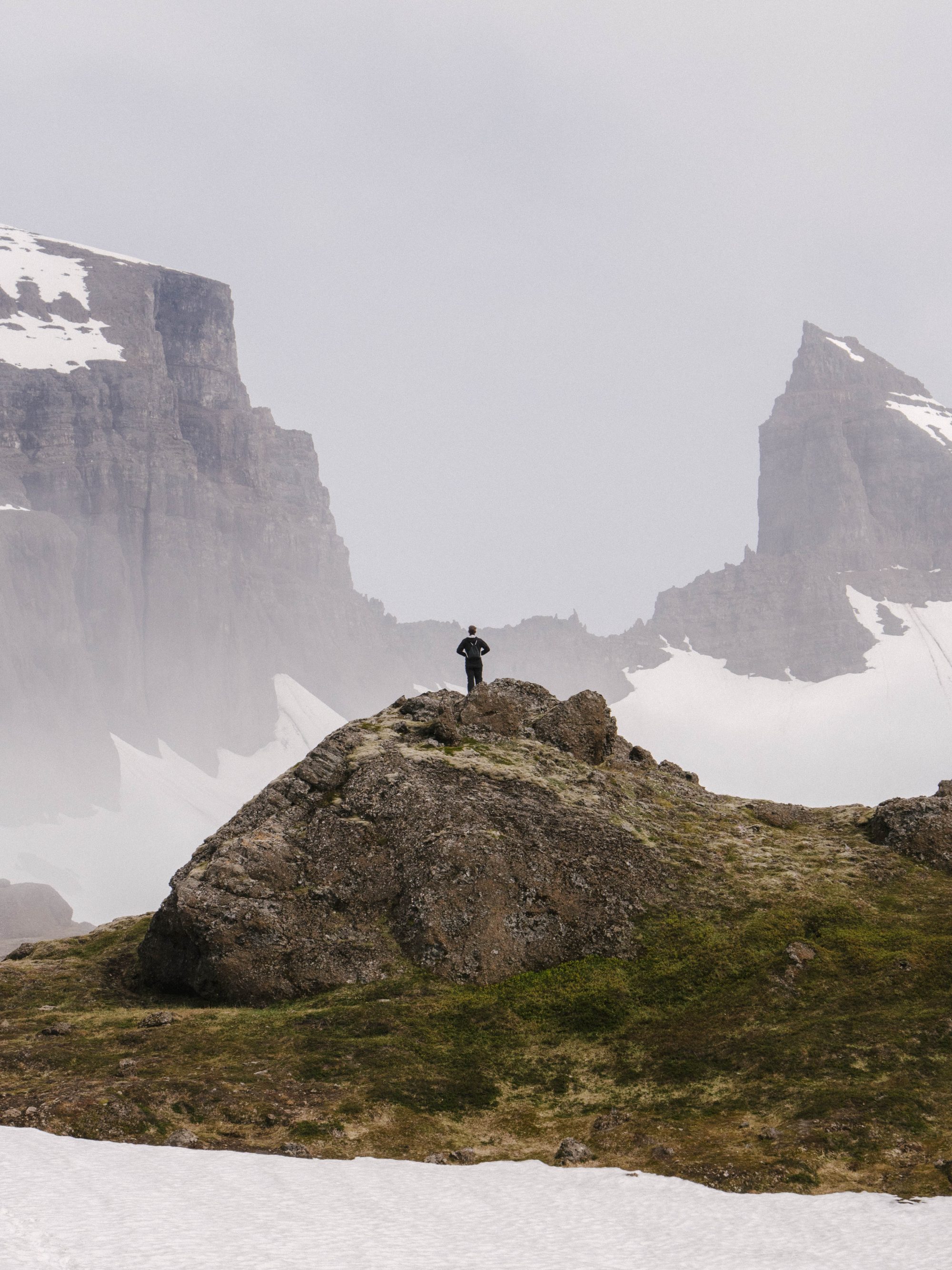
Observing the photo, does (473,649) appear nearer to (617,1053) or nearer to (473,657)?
(473,657)

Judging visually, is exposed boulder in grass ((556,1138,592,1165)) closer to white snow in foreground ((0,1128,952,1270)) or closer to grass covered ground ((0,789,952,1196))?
grass covered ground ((0,789,952,1196))

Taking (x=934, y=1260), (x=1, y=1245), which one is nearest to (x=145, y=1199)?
(x=1, y=1245)

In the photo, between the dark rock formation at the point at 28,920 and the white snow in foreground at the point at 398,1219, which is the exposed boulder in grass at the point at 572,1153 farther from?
the dark rock formation at the point at 28,920

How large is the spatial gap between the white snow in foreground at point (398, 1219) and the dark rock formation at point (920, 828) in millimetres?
19218

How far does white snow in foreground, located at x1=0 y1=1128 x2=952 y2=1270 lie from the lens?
16.4 m

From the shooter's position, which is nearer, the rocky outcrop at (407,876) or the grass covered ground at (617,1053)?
the grass covered ground at (617,1053)

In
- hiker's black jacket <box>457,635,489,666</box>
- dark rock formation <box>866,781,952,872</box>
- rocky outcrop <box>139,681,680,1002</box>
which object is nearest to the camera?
rocky outcrop <box>139,681,680,1002</box>

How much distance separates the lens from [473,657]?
45.1 meters

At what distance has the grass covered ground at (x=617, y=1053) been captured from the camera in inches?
834

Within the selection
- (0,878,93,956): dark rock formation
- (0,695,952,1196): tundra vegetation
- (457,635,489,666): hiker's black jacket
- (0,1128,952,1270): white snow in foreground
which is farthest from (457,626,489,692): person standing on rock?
(0,878,93,956): dark rock formation

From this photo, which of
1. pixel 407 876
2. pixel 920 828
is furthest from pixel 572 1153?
pixel 920 828

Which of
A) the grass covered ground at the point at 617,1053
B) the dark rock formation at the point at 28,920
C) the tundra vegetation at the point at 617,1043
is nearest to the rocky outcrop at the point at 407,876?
the tundra vegetation at the point at 617,1043

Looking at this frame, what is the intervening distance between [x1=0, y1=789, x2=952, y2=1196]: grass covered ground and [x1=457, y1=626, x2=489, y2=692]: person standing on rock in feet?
45.1

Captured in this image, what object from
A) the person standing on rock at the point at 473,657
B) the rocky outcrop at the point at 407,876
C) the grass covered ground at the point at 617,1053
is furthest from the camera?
the person standing on rock at the point at 473,657
